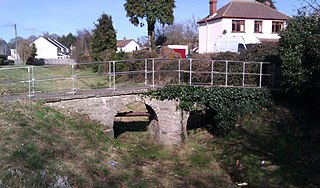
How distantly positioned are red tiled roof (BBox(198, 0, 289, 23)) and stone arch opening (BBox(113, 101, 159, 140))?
1822 cm

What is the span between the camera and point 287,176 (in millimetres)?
9820

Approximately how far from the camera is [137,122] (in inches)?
700

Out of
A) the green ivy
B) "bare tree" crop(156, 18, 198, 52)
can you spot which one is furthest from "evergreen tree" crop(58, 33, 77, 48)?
the green ivy

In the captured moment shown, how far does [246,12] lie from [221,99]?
2355cm

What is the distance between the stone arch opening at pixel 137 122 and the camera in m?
14.6

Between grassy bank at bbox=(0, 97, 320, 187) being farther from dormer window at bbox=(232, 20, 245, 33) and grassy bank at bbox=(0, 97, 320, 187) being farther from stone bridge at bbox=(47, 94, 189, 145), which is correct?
dormer window at bbox=(232, 20, 245, 33)

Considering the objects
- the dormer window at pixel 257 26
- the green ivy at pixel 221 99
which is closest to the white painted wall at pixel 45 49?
the dormer window at pixel 257 26

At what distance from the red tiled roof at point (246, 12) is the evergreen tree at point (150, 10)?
178 inches

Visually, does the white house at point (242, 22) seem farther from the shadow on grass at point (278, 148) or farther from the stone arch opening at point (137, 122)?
the shadow on grass at point (278, 148)

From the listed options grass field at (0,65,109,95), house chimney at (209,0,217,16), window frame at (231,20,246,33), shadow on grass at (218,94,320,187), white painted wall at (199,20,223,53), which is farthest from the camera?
house chimney at (209,0,217,16)

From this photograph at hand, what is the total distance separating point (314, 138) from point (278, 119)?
1.85 meters

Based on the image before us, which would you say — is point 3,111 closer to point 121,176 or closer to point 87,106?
point 87,106

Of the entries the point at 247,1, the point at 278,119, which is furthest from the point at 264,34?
the point at 278,119

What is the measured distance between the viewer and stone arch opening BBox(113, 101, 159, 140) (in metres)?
14.6
